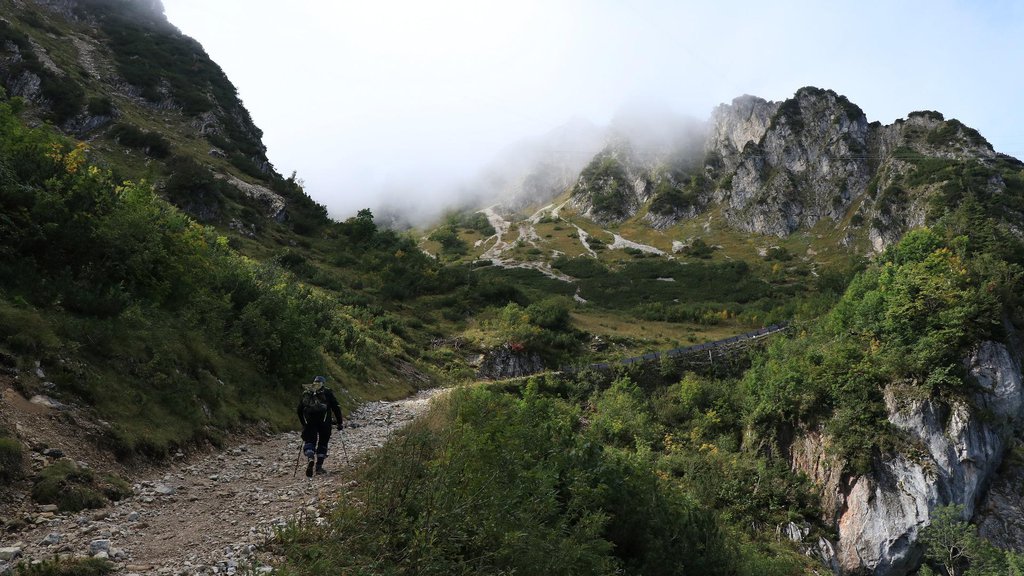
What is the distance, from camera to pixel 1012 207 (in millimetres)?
64312

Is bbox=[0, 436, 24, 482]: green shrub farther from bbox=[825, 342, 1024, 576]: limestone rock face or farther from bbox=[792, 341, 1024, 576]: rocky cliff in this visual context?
bbox=[825, 342, 1024, 576]: limestone rock face

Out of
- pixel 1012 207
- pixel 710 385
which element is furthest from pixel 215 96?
pixel 1012 207

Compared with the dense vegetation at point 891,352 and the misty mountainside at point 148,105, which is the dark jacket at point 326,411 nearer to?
the dense vegetation at point 891,352

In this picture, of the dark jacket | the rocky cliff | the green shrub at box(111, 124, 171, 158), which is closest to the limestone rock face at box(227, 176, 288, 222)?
the green shrub at box(111, 124, 171, 158)

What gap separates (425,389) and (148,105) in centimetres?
5214

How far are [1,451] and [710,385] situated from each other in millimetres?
25619

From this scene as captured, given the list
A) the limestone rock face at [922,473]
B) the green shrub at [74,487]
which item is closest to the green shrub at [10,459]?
the green shrub at [74,487]

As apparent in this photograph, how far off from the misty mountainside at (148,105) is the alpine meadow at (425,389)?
0.36 meters

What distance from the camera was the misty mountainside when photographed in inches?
1528

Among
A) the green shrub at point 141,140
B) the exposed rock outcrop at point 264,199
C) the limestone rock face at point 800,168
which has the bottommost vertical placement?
the exposed rock outcrop at point 264,199

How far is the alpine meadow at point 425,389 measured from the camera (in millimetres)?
5602

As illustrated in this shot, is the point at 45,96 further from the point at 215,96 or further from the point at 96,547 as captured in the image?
the point at 96,547

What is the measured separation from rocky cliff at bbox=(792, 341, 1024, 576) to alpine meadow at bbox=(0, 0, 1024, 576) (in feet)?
0.32

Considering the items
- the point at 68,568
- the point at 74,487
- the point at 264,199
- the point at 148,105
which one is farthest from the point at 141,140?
the point at 68,568
